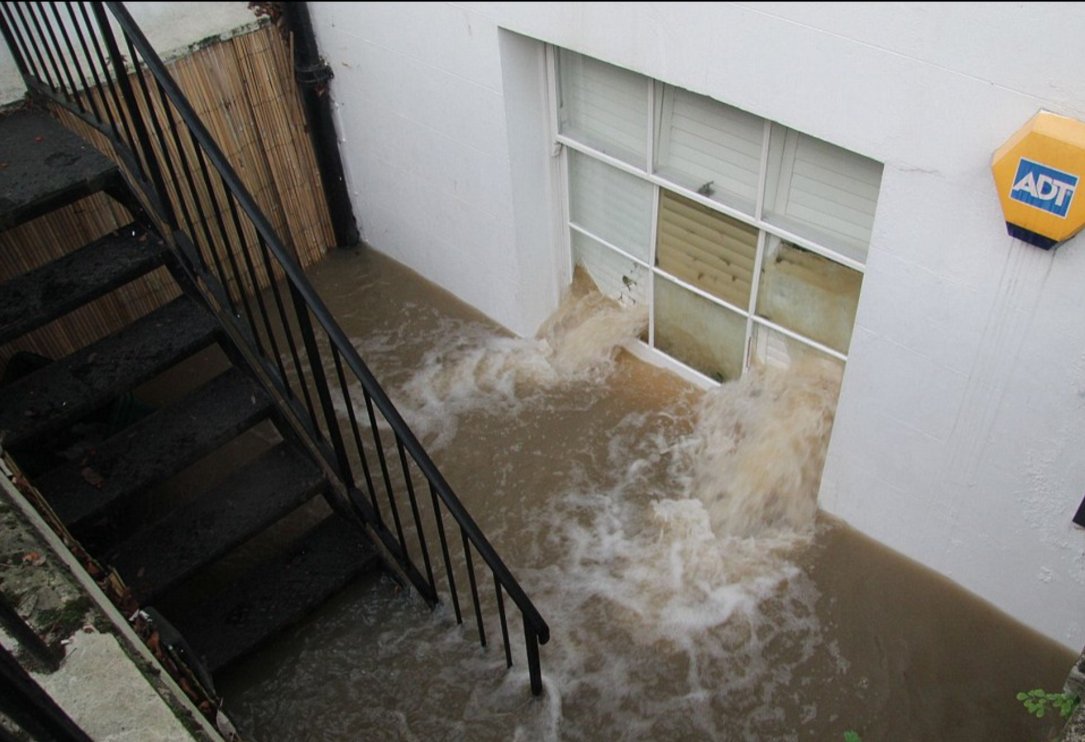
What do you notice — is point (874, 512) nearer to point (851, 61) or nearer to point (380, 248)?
point (851, 61)

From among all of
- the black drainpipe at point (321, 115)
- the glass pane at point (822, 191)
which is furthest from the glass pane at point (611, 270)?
the black drainpipe at point (321, 115)

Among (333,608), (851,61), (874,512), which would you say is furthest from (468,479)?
(851,61)

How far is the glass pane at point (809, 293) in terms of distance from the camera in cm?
396

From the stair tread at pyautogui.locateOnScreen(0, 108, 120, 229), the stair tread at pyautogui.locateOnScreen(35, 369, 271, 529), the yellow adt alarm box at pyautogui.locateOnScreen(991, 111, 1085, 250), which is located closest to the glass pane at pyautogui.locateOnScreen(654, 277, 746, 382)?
the yellow adt alarm box at pyautogui.locateOnScreen(991, 111, 1085, 250)

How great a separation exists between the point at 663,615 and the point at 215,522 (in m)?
1.91

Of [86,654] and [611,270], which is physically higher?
[86,654]

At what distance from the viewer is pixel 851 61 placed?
3.10 metres

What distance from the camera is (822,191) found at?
3771 mm

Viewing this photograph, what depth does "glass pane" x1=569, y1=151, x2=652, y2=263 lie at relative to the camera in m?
4.60

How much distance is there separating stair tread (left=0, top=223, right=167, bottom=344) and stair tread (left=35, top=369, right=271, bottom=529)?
0.51m

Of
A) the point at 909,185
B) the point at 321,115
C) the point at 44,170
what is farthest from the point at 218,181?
the point at 909,185

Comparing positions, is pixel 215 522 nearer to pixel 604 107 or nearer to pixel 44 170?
pixel 44 170

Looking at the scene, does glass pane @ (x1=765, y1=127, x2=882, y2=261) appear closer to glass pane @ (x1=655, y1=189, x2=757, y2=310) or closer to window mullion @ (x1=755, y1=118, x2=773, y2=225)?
window mullion @ (x1=755, y1=118, x2=773, y2=225)

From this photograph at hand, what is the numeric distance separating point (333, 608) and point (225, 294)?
1456 mm
